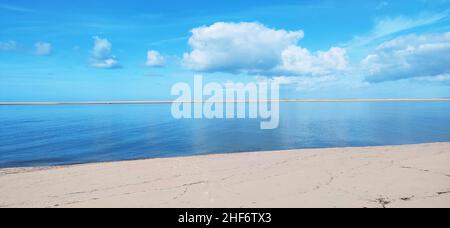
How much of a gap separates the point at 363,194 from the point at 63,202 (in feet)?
17.4

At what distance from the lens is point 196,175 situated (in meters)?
7.51

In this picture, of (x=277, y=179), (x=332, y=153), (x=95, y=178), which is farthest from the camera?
(x=332, y=153)

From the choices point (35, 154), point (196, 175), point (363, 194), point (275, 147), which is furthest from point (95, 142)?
point (363, 194)

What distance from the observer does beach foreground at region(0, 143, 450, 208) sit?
553 centimetres

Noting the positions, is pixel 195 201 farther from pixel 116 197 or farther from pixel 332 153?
pixel 332 153

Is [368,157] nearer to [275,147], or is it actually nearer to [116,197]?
[275,147]

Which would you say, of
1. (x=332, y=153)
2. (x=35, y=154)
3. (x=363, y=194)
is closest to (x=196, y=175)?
(x=363, y=194)

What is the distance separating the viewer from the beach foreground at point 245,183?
5527mm

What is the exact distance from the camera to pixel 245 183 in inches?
263

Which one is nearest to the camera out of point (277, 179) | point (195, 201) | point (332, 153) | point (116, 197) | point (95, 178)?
point (195, 201)
